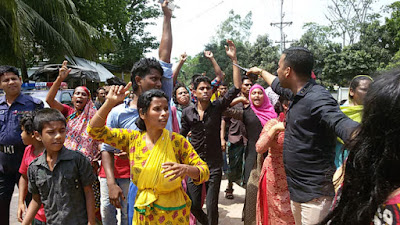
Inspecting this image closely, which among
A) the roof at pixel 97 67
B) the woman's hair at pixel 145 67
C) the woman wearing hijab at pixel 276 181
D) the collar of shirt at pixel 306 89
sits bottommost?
the woman wearing hijab at pixel 276 181

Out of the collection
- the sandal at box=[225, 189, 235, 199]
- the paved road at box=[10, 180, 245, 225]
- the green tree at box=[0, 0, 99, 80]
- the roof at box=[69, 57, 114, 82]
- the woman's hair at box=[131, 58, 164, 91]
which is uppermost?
the green tree at box=[0, 0, 99, 80]

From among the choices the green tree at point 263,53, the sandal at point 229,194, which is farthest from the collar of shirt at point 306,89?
the green tree at point 263,53

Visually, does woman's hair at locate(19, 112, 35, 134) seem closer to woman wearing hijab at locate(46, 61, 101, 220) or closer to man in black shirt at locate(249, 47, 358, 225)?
woman wearing hijab at locate(46, 61, 101, 220)

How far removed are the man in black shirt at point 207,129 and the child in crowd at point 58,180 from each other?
1497mm

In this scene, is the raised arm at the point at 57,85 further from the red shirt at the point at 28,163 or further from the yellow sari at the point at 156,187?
the yellow sari at the point at 156,187

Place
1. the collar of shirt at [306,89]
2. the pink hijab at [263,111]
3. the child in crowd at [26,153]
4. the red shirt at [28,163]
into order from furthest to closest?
the pink hijab at [263,111], the child in crowd at [26,153], the red shirt at [28,163], the collar of shirt at [306,89]

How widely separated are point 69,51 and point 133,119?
13677mm

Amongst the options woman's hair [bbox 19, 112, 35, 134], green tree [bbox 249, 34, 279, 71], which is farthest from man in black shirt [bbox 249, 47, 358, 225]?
green tree [bbox 249, 34, 279, 71]

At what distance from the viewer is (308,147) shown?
2.35m

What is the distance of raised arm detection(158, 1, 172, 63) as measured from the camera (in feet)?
8.47

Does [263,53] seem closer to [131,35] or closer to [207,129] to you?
[131,35]

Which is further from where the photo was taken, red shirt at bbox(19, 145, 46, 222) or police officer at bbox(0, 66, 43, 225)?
police officer at bbox(0, 66, 43, 225)

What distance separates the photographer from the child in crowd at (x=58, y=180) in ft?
7.86

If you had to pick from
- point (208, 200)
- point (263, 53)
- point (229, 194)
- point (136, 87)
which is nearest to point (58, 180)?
point (136, 87)
